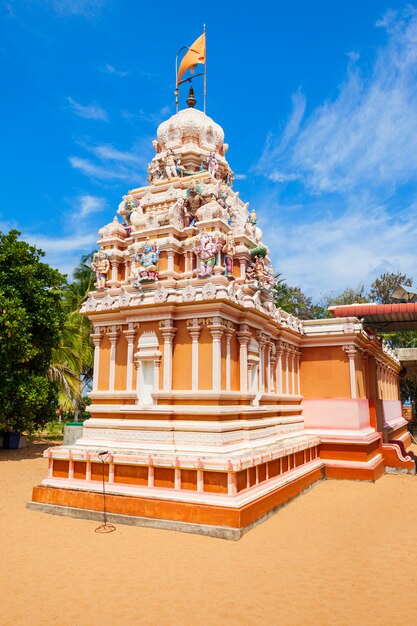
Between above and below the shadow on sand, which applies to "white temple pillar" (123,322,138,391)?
above

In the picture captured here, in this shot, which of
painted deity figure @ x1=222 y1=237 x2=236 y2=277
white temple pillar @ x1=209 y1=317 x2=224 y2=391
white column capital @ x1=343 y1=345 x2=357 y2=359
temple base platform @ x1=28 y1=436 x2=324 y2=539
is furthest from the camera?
white column capital @ x1=343 y1=345 x2=357 y2=359

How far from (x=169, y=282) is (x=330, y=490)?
318 inches

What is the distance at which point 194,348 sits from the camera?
1192 centimetres

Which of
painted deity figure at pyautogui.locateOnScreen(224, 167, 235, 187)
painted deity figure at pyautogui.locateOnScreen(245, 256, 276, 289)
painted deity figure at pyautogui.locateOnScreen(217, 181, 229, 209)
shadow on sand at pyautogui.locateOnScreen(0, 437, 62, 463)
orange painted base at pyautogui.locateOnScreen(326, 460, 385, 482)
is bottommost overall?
orange painted base at pyautogui.locateOnScreen(326, 460, 385, 482)

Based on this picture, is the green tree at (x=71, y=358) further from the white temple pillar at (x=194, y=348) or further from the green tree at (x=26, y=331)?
the white temple pillar at (x=194, y=348)

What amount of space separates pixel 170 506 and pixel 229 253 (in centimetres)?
733

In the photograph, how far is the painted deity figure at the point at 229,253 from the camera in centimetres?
1377

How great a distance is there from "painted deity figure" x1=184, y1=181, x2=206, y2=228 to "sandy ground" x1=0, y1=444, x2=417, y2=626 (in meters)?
8.82

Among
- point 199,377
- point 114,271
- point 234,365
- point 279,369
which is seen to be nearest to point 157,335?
point 199,377

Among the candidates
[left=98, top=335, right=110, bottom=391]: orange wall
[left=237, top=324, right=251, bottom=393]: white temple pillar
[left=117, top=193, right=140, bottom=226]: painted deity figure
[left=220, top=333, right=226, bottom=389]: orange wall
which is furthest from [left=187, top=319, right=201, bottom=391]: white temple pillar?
[left=117, top=193, right=140, bottom=226]: painted deity figure

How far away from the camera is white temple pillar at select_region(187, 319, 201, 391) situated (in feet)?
38.5

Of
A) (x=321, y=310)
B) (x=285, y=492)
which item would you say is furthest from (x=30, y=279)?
(x=321, y=310)

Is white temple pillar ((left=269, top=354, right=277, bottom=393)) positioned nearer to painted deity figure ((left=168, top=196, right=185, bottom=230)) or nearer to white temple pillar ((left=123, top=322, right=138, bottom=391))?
white temple pillar ((left=123, top=322, right=138, bottom=391))

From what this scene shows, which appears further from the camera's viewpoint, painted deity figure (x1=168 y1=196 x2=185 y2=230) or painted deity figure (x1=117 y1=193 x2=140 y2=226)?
painted deity figure (x1=117 y1=193 x2=140 y2=226)
